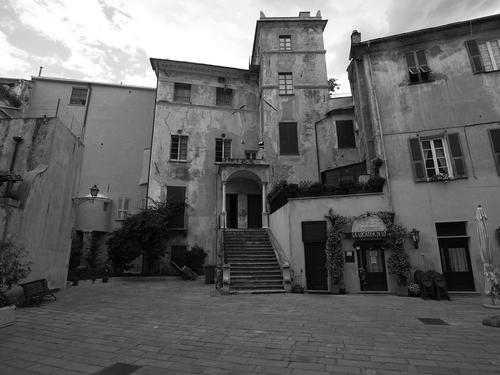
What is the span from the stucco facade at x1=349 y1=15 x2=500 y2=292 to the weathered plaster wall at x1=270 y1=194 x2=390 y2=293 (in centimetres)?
99

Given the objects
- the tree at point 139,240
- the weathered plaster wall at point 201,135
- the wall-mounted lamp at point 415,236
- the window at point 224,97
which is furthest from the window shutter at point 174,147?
the wall-mounted lamp at point 415,236

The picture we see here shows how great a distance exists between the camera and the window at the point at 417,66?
1299 cm

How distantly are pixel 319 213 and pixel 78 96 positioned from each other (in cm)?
2145

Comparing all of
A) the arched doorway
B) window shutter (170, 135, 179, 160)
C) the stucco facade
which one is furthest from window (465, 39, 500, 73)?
window shutter (170, 135, 179, 160)

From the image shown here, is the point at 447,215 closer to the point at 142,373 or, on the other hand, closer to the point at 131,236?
the point at 142,373

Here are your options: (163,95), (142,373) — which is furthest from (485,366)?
(163,95)

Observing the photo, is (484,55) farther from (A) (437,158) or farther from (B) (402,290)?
(B) (402,290)

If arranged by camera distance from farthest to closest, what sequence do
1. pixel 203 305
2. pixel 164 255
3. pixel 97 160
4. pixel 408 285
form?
pixel 97 160, pixel 164 255, pixel 408 285, pixel 203 305

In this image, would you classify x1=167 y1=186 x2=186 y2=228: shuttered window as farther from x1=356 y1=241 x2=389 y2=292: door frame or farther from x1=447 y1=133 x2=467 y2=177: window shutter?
x1=447 y1=133 x2=467 y2=177: window shutter

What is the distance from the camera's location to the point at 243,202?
1945cm

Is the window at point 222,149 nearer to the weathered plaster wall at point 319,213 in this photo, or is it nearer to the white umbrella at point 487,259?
the weathered plaster wall at point 319,213

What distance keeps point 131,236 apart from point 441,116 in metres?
16.5

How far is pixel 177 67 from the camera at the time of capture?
21.0m

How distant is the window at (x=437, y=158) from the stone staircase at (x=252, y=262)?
7.23m
